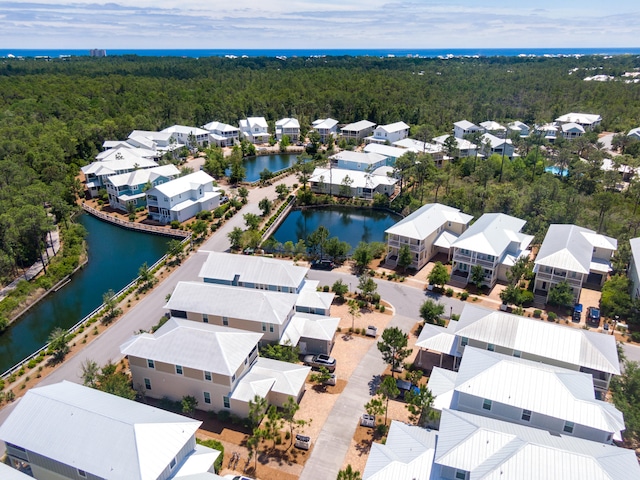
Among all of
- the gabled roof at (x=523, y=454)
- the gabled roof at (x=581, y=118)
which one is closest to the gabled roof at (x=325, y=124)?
the gabled roof at (x=581, y=118)

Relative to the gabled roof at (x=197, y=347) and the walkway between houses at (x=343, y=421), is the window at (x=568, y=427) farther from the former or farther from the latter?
the gabled roof at (x=197, y=347)

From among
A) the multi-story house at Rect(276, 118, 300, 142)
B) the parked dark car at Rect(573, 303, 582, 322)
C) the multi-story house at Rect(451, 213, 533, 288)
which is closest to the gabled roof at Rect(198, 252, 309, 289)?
the multi-story house at Rect(451, 213, 533, 288)

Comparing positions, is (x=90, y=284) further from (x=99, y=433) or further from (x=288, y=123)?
(x=288, y=123)

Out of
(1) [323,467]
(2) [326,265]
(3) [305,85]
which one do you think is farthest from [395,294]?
(3) [305,85]

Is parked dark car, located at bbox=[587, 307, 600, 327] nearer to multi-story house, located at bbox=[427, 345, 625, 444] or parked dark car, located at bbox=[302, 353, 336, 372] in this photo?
multi-story house, located at bbox=[427, 345, 625, 444]

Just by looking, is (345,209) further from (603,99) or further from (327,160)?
(603,99)

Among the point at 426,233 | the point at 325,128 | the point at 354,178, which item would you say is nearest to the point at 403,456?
the point at 426,233
